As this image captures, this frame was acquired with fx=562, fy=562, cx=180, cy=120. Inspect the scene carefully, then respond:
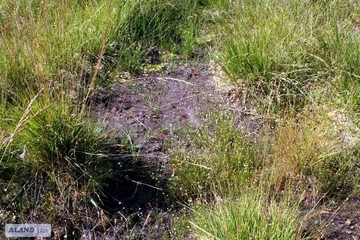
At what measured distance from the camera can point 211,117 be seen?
4.36m

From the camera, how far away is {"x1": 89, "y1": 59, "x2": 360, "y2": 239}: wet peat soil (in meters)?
3.54

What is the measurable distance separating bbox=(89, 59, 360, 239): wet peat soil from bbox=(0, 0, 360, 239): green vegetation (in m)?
0.07

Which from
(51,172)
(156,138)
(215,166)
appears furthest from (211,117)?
(51,172)

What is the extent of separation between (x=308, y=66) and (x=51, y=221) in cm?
241

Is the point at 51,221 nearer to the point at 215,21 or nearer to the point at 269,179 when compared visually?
the point at 269,179

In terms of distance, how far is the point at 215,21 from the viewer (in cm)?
532

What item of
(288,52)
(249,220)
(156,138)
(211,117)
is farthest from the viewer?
(288,52)

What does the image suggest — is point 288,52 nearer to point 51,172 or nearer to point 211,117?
point 211,117

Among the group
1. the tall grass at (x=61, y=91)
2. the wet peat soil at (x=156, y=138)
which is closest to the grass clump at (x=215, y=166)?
the wet peat soil at (x=156, y=138)

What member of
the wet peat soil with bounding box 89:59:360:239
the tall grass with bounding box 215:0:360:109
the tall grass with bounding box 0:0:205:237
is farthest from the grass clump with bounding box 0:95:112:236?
the tall grass with bounding box 215:0:360:109

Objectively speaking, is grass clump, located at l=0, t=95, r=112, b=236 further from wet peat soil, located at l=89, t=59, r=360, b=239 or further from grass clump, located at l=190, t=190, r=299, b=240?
grass clump, located at l=190, t=190, r=299, b=240

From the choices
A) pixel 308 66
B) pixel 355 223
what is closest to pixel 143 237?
pixel 355 223

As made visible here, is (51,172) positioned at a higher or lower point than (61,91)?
lower

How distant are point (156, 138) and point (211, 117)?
47 centimetres
